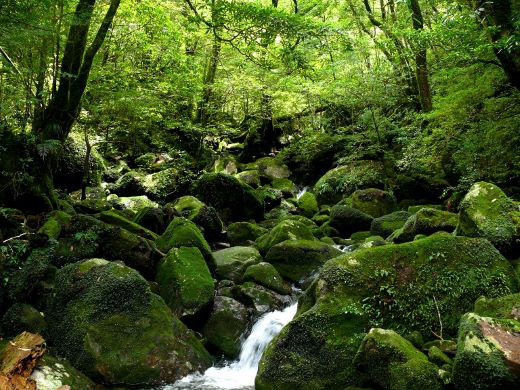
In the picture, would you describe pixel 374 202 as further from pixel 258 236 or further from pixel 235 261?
pixel 235 261

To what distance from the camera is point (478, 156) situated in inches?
365

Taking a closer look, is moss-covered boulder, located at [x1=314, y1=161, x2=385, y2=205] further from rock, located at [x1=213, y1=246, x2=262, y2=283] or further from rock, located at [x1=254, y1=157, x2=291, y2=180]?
rock, located at [x1=213, y1=246, x2=262, y2=283]

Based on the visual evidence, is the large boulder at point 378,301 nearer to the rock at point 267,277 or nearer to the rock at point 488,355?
the rock at point 488,355

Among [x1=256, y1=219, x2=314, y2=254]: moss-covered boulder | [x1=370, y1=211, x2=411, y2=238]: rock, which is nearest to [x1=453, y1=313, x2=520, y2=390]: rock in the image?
[x1=256, y1=219, x2=314, y2=254]: moss-covered boulder

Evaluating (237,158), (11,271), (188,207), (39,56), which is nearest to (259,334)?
(11,271)

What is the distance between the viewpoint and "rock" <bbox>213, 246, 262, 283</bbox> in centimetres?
907

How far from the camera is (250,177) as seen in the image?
19578 mm

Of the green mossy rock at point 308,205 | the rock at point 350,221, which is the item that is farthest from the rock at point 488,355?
the green mossy rock at point 308,205

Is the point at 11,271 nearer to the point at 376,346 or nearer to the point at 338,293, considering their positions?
the point at 338,293

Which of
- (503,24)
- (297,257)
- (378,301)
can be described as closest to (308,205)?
(297,257)

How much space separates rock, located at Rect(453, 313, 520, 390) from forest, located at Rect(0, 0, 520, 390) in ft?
0.05

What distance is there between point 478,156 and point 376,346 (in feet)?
21.9

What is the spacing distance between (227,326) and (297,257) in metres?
2.95

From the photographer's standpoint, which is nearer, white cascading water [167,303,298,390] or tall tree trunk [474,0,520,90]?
white cascading water [167,303,298,390]
